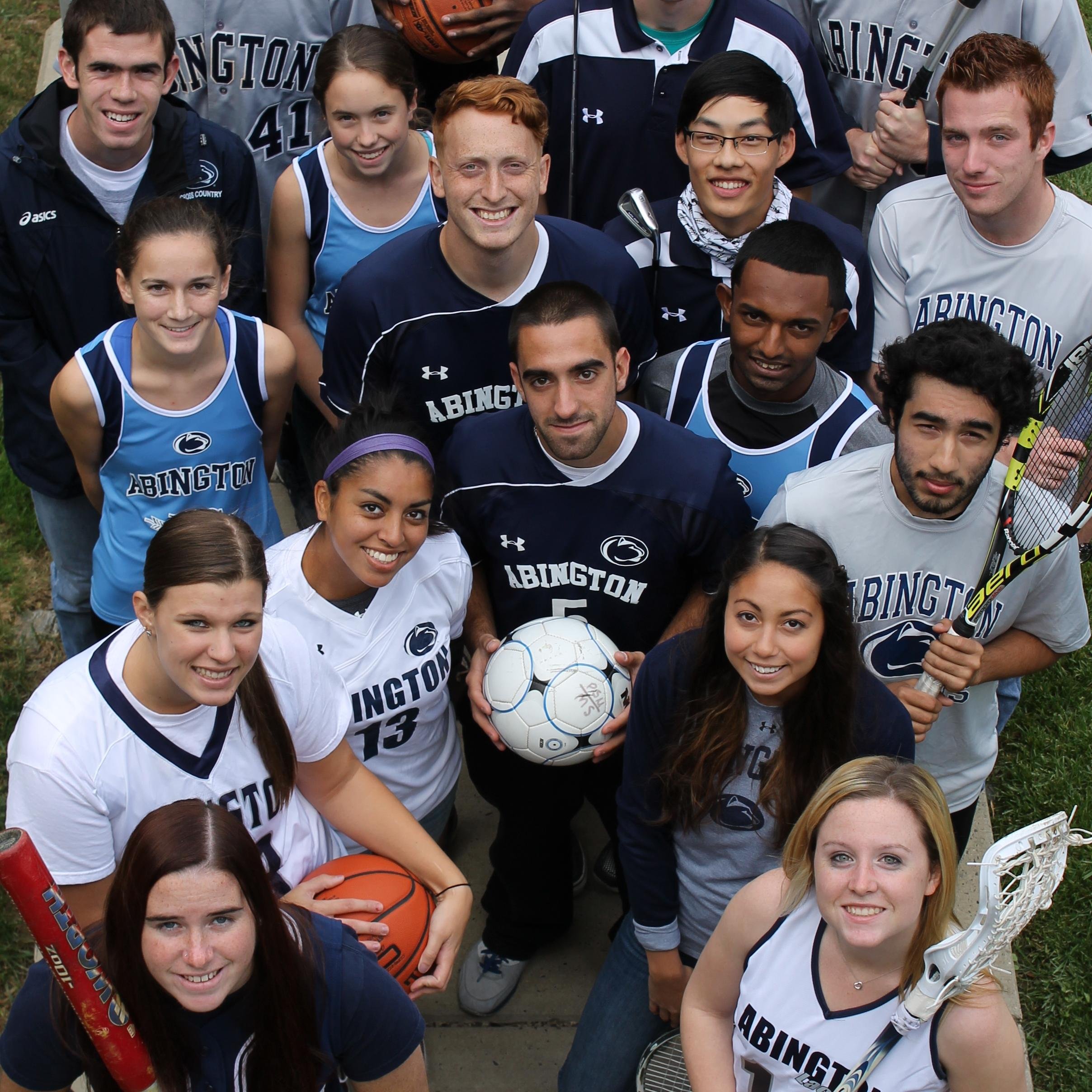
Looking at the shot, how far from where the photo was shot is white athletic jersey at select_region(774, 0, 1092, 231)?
4707 millimetres

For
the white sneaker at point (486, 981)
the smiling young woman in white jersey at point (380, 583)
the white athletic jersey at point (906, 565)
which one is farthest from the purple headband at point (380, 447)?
the white sneaker at point (486, 981)

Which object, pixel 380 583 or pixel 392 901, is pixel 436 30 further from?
pixel 392 901

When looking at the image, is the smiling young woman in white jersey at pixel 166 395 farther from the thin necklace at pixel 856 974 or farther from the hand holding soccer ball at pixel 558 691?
the thin necklace at pixel 856 974

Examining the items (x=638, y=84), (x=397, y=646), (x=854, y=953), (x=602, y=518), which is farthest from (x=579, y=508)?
(x=638, y=84)

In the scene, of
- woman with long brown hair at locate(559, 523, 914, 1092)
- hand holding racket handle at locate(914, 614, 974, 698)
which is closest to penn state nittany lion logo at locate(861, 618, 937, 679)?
hand holding racket handle at locate(914, 614, 974, 698)

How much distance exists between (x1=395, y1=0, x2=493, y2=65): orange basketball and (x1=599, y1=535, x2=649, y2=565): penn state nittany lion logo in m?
2.39

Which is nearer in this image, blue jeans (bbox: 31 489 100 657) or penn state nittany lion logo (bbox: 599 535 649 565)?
→ penn state nittany lion logo (bbox: 599 535 649 565)

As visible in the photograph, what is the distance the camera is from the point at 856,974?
2.87 metres

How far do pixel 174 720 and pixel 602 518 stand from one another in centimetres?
131

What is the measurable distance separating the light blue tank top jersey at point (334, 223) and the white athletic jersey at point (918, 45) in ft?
5.37

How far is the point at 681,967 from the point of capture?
11.7 feet

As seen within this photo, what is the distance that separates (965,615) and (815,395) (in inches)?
35.3

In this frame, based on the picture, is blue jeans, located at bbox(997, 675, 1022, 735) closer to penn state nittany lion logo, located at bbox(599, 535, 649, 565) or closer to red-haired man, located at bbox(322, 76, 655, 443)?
penn state nittany lion logo, located at bbox(599, 535, 649, 565)

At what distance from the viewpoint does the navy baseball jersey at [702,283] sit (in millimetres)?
4258
